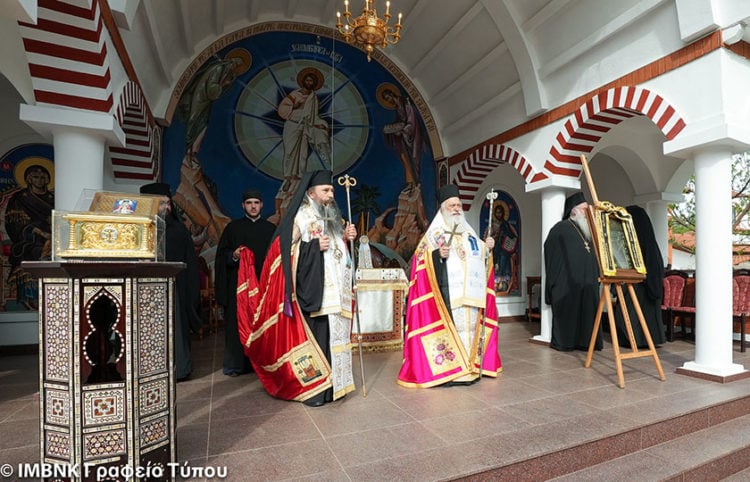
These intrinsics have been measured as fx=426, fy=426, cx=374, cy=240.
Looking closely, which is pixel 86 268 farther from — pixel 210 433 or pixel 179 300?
pixel 179 300

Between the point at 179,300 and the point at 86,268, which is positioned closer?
the point at 86,268

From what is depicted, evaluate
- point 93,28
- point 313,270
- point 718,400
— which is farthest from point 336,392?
point 93,28

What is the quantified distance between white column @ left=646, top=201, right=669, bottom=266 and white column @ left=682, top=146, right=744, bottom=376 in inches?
153

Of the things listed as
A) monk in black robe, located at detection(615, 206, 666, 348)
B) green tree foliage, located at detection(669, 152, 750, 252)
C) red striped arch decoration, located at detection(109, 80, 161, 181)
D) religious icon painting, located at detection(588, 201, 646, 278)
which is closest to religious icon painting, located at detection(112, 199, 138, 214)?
religious icon painting, located at detection(588, 201, 646, 278)

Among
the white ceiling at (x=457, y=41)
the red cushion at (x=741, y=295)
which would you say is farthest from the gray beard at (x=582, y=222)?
the red cushion at (x=741, y=295)

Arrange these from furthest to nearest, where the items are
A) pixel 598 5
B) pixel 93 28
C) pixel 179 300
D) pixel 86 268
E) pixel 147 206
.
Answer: pixel 598 5 < pixel 179 300 < pixel 93 28 < pixel 147 206 < pixel 86 268

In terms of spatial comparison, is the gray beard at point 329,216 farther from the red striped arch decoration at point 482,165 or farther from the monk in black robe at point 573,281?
the red striped arch decoration at point 482,165

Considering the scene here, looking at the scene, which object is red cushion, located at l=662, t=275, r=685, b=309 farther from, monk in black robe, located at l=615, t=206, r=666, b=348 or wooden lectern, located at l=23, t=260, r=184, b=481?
wooden lectern, located at l=23, t=260, r=184, b=481

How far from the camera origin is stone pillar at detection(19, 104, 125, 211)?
3701 mm

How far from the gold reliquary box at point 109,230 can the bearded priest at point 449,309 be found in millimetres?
2526

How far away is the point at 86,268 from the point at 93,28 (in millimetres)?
2957

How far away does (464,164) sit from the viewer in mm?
8812

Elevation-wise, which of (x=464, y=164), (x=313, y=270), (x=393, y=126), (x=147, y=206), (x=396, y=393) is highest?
(x=393, y=126)

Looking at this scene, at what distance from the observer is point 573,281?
5.84 metres
